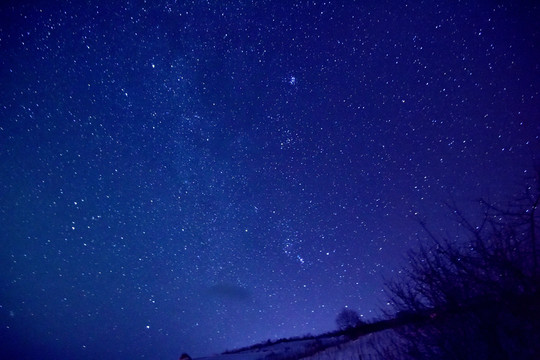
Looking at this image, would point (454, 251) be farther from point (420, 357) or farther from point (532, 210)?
point (420, 357)

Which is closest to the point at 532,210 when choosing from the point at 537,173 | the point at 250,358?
the point at 537,173

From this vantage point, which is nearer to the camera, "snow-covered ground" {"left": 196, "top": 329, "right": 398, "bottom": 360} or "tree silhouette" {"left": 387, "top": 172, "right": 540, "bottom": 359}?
"tree silhouette" {"left": 387, "top": 172, "right": 540, "bottom": 359}

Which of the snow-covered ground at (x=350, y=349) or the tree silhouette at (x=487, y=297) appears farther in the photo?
the snow-covered ground at (x=350, y=349)

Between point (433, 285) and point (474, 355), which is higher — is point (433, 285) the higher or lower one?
the higher one

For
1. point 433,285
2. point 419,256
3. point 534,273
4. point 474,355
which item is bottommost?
point 474,355

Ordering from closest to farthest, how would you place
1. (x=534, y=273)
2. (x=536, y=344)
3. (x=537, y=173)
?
(x=534, y=273)
(x=537, y=173)
(x=536, y=344)

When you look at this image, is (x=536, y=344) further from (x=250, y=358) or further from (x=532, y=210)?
(x=250, y=358)

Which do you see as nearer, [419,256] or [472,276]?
[472,276]

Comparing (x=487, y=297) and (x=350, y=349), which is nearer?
(x=487, y=297)

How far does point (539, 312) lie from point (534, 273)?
45 centimetres

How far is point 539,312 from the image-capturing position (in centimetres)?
296

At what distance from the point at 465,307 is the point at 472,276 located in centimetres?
116

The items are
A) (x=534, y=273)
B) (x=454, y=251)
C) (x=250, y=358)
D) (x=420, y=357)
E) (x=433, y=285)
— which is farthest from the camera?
(x=250, y=358)

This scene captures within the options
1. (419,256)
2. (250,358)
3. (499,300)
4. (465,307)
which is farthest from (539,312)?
(250,358)
